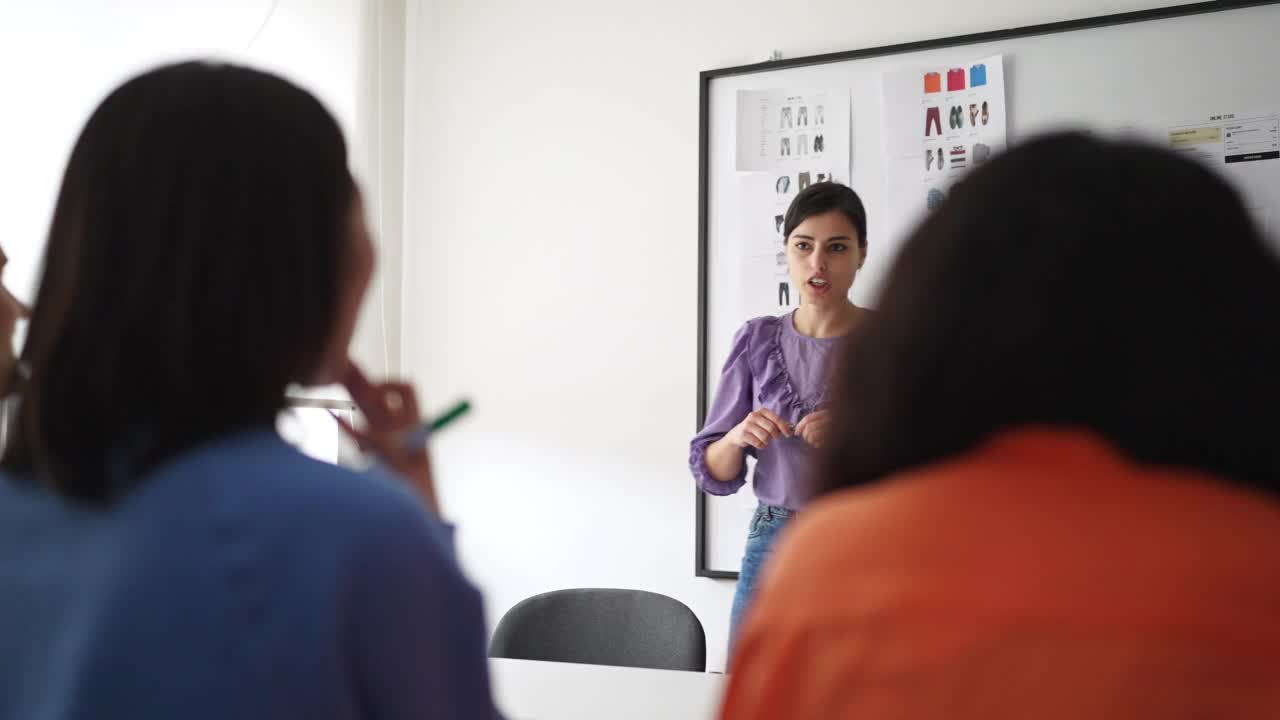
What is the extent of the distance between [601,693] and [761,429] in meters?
0.85

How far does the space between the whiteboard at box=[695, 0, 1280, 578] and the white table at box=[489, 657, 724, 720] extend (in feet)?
4.64

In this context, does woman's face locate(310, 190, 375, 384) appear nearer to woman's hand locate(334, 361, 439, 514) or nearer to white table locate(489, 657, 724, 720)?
woman's hand locate(334, 361, 439, 514)

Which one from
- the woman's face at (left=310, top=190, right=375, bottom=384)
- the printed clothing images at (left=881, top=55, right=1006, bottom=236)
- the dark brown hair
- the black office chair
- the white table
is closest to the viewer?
the woman's face at (left=310, top=190, right=375, bottom=384)

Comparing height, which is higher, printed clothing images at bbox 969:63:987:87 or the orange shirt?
printed clothing images at bbox 969:63:987:87

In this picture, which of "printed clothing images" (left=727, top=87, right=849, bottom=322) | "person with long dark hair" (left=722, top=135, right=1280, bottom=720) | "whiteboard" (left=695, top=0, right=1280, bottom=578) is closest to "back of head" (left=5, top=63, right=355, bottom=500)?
"person with long dark hair" (left=722, top=135, right=1280, bottom=720)

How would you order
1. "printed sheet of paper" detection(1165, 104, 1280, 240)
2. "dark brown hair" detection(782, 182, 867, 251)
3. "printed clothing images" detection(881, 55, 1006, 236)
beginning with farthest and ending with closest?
"printed clothing images" detection(881, 55, 1006, 236), "printed sheet of paper" detection(1165, 104, 1280, 240), "dark brown hair" detection(782, 182, 867, 251)

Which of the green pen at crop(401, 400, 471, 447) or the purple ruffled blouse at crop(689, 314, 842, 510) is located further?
the purple ruffled blouse at crop(689, 314, 842, 510)

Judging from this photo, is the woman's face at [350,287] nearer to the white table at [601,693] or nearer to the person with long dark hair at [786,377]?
the white table at [601,693]

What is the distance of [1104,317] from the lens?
671mm

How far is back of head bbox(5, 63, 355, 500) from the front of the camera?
716mm

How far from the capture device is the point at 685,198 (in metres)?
3.44

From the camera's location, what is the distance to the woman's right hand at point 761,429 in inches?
94.7

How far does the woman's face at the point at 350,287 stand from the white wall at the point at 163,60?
1.54 metres

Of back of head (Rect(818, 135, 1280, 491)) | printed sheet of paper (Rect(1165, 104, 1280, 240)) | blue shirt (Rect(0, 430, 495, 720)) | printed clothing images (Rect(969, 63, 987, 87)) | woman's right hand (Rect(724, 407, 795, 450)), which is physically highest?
printed clothing images (Rect(969, 63, 987, 87))
